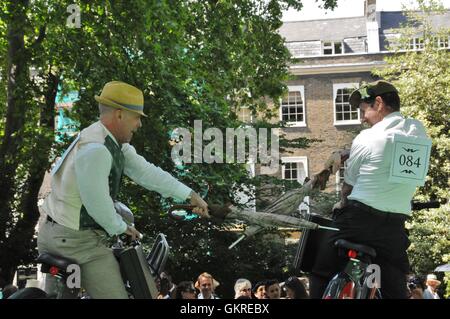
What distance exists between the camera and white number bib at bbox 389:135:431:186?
5414 mm

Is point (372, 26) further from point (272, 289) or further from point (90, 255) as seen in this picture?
point (90, 255)

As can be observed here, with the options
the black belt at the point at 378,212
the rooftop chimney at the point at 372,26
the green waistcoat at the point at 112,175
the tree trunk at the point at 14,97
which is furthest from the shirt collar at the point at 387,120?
the rooftop chimney at the point at 372,26

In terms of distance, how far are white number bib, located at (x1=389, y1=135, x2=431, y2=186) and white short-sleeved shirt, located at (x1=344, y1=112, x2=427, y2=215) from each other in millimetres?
44

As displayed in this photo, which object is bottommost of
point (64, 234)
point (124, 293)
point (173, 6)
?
point (124, 293)

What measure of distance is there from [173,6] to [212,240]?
7.29m

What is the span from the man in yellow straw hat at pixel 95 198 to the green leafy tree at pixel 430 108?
2181cm

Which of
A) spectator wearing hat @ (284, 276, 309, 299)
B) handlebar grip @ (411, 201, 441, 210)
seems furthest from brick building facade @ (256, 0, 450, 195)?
handlebar grip @ (411, 201, 441, 210)

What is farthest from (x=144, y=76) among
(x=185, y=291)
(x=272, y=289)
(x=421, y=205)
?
(x=421, y=205)

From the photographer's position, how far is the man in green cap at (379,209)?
5441 mm

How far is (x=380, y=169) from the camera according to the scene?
546 cm

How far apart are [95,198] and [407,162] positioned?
215cm

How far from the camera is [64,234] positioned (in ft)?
16.3
